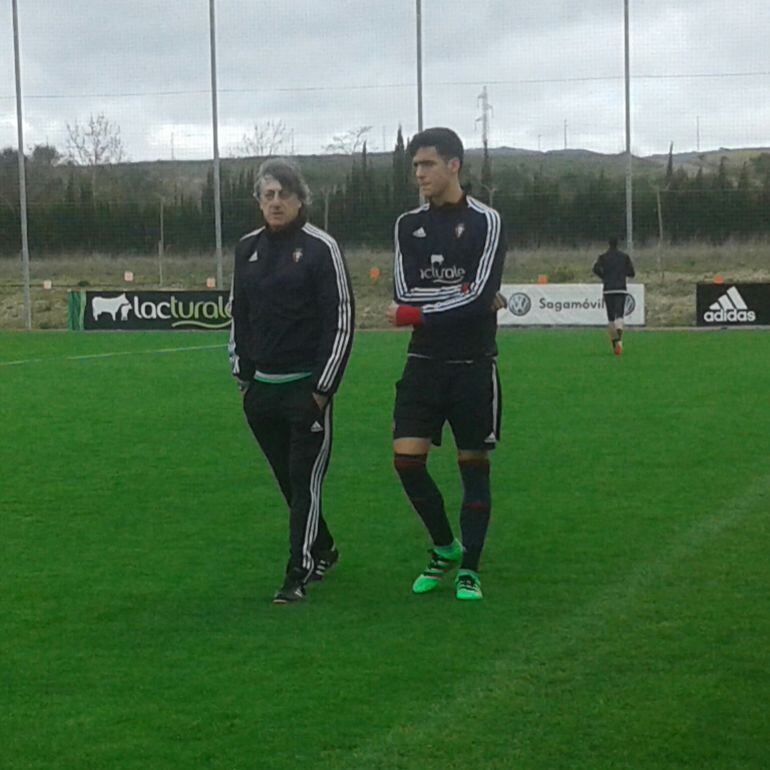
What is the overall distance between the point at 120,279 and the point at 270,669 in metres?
36.1

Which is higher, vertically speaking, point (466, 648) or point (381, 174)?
point (381, 174)

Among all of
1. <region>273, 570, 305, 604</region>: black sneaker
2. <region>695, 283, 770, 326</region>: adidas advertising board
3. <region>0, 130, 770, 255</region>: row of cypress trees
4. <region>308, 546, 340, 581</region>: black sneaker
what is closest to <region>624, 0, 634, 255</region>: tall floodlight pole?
<region>0, 130, 770, 255</region>: row of cypress trees

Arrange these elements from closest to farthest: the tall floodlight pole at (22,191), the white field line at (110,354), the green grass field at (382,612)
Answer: the green grass field at (382,612) → the white field line at (110,354) → the tall floodlight pole at (22,191)

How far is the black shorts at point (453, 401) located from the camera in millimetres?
6957

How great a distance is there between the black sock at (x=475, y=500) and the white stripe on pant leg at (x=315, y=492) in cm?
61

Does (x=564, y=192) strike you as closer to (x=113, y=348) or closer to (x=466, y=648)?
(x=113, y=348)

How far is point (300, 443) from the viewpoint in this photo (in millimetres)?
7043

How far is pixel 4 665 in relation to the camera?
5785 millimetres

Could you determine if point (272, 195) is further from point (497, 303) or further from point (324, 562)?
point (324, 562)

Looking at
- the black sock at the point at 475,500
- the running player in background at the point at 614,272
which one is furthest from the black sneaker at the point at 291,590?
the running player in background at the point at 614,272

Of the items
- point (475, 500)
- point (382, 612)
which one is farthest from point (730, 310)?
point (382, 612)

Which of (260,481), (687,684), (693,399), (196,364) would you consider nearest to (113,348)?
(196,364)

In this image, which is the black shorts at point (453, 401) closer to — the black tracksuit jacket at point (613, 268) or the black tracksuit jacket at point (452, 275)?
the black tracksuit jacket at point (452, 275)

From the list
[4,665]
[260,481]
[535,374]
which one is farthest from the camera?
[535,374]
